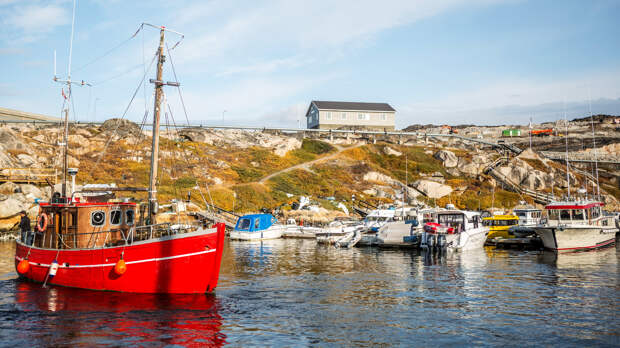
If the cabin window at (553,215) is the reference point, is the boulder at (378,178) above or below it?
above

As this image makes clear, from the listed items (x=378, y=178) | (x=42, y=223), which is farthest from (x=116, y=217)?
(x=378, y=178)

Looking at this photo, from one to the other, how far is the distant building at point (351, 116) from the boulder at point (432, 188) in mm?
37795

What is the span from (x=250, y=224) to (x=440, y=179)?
50682 mm

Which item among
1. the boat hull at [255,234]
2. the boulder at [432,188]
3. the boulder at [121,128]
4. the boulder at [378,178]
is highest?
the boulder at [121,128]

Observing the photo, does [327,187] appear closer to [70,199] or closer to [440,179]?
[440,179]

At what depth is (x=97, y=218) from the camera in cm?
2531

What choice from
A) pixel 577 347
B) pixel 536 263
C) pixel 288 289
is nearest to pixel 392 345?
pixel 577 347

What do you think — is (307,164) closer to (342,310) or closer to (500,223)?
(500,223)

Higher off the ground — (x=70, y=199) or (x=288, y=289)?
(x=70, y=199)

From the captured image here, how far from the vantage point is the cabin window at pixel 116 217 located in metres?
25.7

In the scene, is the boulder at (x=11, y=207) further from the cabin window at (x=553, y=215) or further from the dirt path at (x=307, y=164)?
the cabin window at (x=553, y=215)

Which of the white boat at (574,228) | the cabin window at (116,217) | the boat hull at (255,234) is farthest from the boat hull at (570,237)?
the cabin window at (116,217)

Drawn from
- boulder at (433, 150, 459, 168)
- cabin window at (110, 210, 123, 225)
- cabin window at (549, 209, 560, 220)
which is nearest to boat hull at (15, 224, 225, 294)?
cabin window at (110, 210, 123, 225)

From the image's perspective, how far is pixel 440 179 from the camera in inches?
3711
